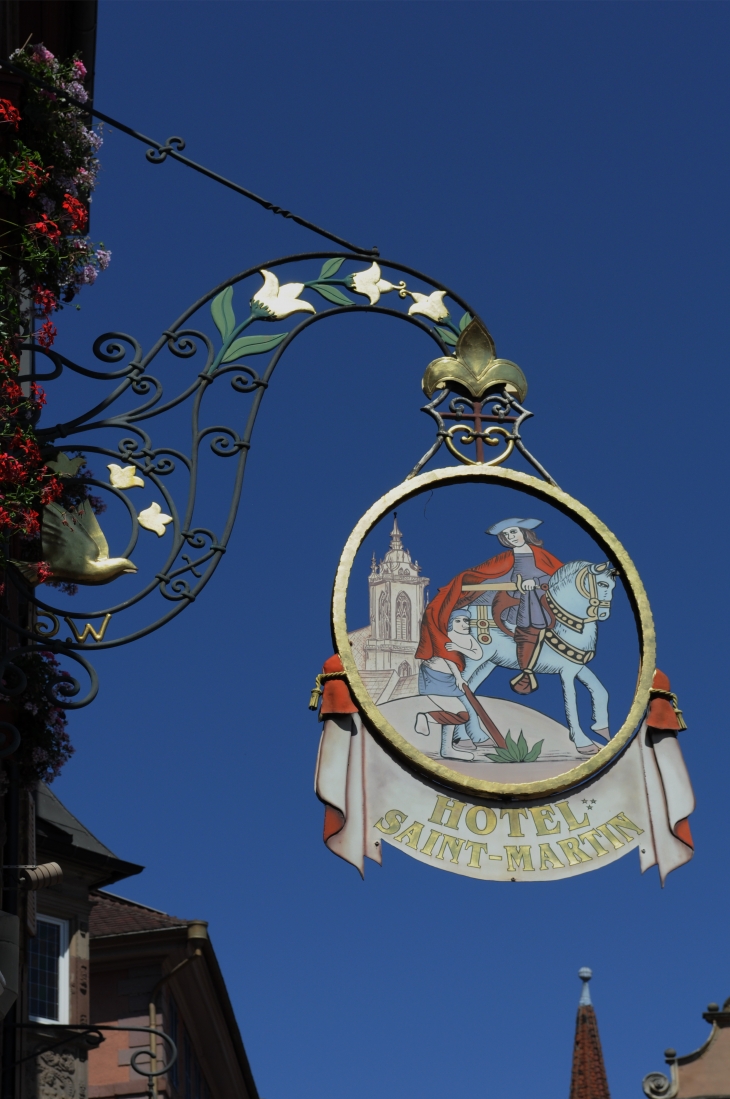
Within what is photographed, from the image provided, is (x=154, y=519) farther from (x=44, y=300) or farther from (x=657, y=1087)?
(x=657, y=1087)

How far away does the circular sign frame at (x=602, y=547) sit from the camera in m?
9.24

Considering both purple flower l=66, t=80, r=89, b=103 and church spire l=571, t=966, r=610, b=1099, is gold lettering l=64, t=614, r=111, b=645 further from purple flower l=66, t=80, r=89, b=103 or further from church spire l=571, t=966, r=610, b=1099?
church spire l=571, t=966, r=610, b=1099

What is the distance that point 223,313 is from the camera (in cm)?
1022

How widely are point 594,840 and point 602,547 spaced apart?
166 cm

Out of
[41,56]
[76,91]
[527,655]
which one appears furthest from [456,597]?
[41,56]

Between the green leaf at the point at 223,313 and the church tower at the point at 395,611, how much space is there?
135 cm

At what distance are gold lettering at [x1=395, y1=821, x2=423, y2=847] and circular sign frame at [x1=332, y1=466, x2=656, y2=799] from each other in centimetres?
26

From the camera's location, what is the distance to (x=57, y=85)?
1095cm

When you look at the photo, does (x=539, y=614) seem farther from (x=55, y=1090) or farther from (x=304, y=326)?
(x=55, y=1090)

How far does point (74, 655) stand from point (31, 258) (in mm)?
2479

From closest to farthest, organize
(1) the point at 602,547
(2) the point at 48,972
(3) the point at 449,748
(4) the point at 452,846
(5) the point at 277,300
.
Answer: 1. (4) the point at 452,846
2. (3) the point at 449,748
3. (1) the point at 602,547
4. (5) the point at 277,300
5. (2) the point at 48,972

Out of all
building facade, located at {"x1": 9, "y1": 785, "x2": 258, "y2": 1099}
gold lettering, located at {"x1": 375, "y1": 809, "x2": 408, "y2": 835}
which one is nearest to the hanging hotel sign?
gold lettering, located at {"x1": 375, "y1": 809, "x2": 408, "y2": 835}

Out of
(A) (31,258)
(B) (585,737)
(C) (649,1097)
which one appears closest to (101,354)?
(A) (31,258)

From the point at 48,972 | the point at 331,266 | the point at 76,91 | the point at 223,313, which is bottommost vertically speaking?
the point at 48,972
